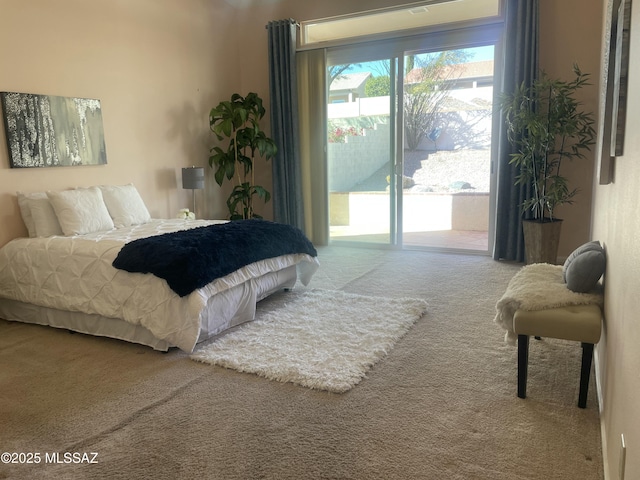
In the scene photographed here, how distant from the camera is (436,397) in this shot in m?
2.30

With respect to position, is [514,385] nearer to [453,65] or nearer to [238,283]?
[238,283]

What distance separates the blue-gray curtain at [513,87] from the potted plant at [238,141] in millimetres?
2698

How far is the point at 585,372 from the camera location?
6.95 feet

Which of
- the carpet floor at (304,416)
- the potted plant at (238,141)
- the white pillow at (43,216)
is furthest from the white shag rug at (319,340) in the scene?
the potted plant at (238,141)

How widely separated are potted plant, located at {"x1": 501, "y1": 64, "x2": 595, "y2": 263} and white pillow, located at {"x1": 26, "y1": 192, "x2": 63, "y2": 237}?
4.18 meters

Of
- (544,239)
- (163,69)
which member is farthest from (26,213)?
(544,239)

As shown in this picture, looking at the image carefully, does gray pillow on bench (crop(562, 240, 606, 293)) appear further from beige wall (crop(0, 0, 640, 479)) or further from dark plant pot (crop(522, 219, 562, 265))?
dark plant pot (crop(522, 219, 562, 265))

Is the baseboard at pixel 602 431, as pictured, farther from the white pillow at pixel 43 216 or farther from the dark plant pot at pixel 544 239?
the white pillow at pixel 43 216

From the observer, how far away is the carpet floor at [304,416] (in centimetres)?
182

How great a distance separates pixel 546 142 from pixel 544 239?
91 centimetres

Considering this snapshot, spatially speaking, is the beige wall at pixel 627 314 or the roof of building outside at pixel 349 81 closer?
the beige wall at pixel 627 314

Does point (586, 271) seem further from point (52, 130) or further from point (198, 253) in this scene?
point (52, 130)

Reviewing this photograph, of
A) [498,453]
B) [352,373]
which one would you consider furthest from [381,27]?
[498,453]

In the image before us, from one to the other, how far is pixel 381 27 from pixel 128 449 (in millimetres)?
5182
